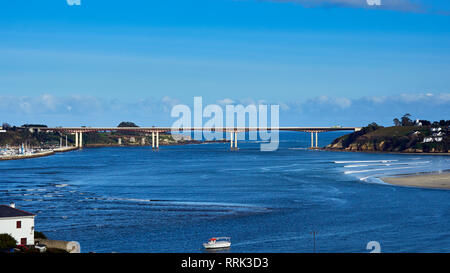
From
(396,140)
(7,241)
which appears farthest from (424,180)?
(396,140)

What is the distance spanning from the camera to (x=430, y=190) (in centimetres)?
5953

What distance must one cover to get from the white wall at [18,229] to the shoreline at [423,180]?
46.5m

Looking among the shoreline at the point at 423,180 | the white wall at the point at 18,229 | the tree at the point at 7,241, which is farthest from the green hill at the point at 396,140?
the tree at the point at 7,241

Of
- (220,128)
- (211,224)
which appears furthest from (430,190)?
(220,128)

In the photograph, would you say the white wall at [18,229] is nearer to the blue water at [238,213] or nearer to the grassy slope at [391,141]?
the blue water at [238,213]

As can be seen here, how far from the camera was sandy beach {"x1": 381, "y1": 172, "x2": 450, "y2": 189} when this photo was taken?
6419 cm

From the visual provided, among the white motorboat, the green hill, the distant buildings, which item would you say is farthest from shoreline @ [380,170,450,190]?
the distant buildings

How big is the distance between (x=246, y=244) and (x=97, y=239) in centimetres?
906

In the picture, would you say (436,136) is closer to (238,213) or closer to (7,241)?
(238,213)

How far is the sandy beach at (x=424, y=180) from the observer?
6419 centimetres

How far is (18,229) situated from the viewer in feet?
92.2

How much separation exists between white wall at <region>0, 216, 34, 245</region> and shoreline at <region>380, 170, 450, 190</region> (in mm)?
46454

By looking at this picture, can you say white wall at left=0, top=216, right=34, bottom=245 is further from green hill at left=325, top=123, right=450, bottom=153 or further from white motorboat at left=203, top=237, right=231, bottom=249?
green hill at left=325, top=123, right=450, bottom=153
